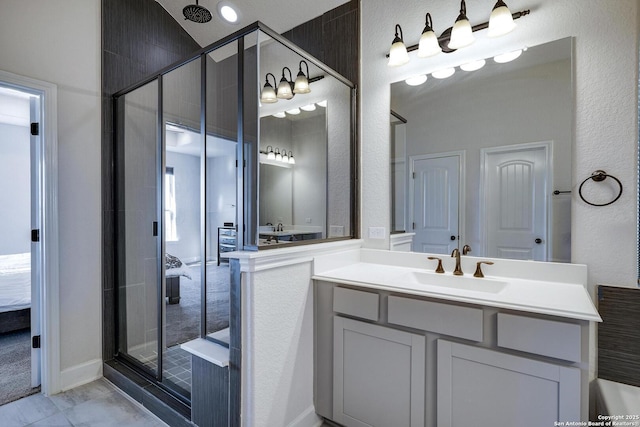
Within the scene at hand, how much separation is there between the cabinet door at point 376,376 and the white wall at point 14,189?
5.17 metres

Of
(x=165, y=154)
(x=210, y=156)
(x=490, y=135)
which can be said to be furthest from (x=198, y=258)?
(x=490, y=135)

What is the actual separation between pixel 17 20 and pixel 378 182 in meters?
2.58

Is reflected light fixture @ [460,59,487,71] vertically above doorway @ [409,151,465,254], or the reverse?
reflected light fixture @ [460,59,487,71]

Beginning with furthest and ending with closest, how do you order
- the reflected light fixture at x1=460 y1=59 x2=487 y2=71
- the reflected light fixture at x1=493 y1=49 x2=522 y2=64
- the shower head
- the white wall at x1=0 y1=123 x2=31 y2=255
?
the white wall at x1=0 y1=123 x2=31 y2=255, the shower head, the reflected light fixture at x1=460 y1=59 x2=487 y2=71, the reflected light fixture at x1=493 y1=49 x2=522 y2=64

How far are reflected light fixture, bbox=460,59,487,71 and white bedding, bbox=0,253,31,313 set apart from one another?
4225mm

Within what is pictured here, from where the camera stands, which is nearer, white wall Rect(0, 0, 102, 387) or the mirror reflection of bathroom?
the mirror reflection of bathroom

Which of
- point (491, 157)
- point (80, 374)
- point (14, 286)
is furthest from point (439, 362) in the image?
point (14, 286)

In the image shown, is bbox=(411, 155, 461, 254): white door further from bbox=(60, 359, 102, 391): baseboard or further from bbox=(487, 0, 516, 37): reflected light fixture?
bbox=(60, 359, 102, 391): baseboard

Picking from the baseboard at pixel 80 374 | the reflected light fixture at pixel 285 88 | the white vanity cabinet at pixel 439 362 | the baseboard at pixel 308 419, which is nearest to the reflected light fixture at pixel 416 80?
the reflected light fixture at pixel 285 88

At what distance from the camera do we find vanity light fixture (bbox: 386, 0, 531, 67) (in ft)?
5.12

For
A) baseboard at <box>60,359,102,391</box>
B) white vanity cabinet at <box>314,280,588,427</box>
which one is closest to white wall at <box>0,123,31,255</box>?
baseboard at <box>60,359,102,391</box>

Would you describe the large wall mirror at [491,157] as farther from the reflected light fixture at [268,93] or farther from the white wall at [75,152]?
the white wall at [75,152]

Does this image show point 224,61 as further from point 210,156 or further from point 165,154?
point 165,154

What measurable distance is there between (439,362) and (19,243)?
6.04m
